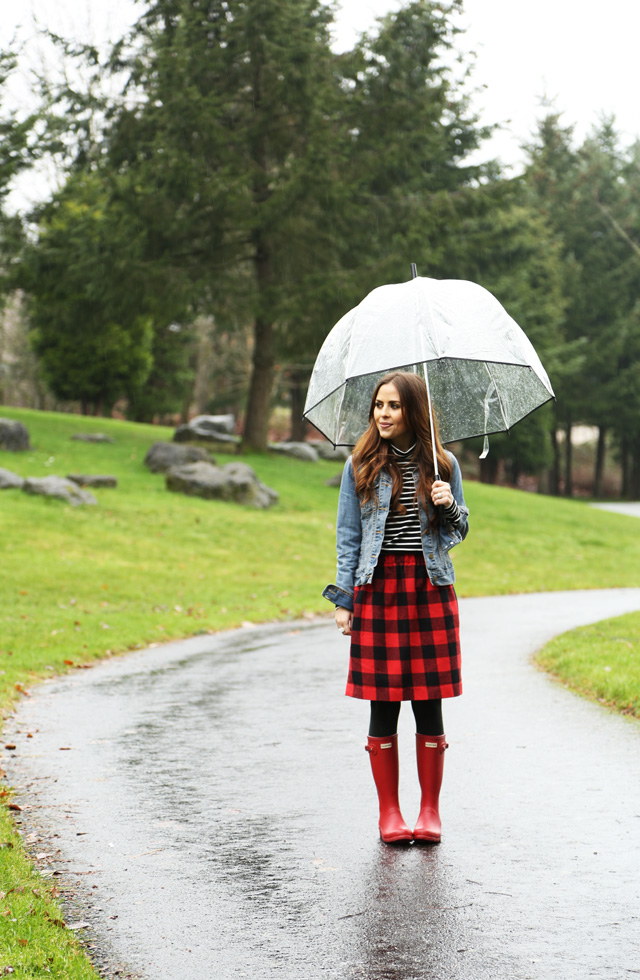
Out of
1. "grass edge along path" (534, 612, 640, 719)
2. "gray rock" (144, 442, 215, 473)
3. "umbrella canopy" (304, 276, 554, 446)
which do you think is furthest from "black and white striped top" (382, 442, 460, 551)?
"gray rock" (144, 442, 215, 473)

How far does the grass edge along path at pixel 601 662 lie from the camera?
7.78 m

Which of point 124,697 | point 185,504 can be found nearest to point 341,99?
point 185,504

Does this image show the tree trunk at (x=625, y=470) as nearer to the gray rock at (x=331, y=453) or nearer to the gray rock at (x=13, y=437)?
the gray rock at (x=331, y=453)

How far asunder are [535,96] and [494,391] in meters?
53.8

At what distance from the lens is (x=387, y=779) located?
4.70 meters

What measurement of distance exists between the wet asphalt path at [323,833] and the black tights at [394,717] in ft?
1.60

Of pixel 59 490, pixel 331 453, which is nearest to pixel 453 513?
pixel 59 490

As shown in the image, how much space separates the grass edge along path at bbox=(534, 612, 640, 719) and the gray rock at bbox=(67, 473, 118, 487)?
13.2 meters

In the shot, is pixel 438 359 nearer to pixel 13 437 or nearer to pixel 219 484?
pixel 219 484

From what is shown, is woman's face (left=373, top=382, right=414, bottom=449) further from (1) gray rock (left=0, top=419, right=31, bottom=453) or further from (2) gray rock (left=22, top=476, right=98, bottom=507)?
(1) gray rock (left=0, top=419, right=31, bottom=453)

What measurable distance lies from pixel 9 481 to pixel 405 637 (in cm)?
1724

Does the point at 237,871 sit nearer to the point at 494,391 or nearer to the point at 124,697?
the point at 494,391

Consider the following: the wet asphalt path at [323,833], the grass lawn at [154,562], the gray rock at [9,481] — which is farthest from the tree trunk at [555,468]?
the wet asphalt path at [323,833]

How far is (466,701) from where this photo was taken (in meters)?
7.96
